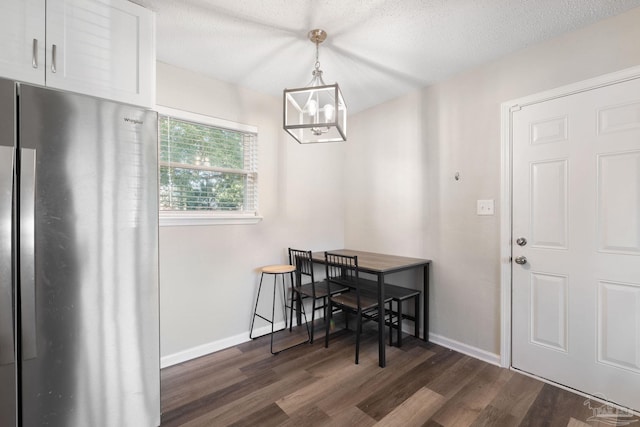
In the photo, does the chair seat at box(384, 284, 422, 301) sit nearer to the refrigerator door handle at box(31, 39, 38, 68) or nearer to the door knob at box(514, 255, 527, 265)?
the door knob at box(514, 255, 527, 265)

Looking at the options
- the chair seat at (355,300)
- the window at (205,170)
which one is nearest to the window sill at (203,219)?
the window at (205,170)

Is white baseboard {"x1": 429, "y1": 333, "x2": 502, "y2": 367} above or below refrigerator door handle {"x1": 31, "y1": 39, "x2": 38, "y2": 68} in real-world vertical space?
below

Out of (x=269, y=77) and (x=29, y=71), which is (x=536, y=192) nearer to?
(x=269, y=77)

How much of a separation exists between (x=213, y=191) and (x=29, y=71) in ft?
4.97

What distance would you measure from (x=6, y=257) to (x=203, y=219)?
4.58 ft

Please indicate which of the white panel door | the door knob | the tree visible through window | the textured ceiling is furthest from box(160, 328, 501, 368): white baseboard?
the textured ceiling

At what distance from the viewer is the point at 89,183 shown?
55.6 inches

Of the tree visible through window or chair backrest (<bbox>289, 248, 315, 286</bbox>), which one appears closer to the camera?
the tree visible through window

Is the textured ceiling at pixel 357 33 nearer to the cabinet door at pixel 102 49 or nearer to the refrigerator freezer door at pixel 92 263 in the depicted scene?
the cabinet door at pixel 102 49

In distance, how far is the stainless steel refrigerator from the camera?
125 centimetres

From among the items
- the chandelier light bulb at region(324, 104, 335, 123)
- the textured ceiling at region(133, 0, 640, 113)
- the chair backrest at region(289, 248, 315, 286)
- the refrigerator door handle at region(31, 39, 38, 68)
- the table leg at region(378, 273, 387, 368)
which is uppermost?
the textured ceiling at region(133, 0, 640, 113)

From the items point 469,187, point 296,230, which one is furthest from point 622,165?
point 296,230

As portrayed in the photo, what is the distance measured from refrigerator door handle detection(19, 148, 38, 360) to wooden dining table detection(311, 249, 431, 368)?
210 centimetres

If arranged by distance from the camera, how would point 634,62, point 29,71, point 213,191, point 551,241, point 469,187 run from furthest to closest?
1. point 213,191
2. point 469,187
3. point 551,241
4. point 634,62
5. point 29,71
